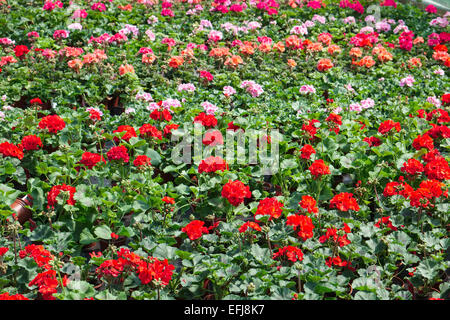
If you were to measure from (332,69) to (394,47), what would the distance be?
4.40ft

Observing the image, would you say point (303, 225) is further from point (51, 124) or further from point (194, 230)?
point (51, 124)

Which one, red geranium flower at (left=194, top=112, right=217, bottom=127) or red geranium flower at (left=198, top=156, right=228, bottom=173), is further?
red geranium flower at (left=194, top=112, right=217, bottom=127)

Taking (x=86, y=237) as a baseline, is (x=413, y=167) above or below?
above

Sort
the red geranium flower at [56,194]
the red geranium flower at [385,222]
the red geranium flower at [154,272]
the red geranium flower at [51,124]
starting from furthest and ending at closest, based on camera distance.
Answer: the red geranium flower at [51,124], the red geranium flower at [385,222], the red geranium flower at [56,194], the red geranium flower at [154,272]

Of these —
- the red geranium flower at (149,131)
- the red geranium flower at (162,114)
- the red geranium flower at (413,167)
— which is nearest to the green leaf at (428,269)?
the red geranium flower at (413,167)

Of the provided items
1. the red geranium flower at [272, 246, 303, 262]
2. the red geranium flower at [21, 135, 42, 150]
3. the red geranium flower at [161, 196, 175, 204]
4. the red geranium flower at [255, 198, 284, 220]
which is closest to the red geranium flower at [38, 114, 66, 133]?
the red geranium flower at [21, 135, 42, 150]

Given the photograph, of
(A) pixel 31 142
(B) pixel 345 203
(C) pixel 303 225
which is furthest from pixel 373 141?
(A) pixel 31 142

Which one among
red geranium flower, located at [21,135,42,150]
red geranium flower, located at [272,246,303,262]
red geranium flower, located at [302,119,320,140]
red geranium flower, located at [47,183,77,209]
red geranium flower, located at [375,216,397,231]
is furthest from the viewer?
red geranium flower, located at [302,119,320,140]

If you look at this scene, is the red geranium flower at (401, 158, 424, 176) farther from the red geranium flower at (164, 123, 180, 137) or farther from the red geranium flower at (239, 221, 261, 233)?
the red geranium flower at (164, 123, 180, 137)

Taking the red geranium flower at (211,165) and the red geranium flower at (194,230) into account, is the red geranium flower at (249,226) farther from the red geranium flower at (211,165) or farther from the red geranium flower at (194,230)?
the red geranium flower at (211,165)

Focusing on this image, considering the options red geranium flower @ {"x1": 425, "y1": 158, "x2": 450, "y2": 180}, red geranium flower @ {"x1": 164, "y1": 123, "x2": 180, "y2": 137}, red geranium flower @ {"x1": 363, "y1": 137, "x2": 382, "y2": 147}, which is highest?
red geranium flower @ {"x1": 425, "y1": 158, "x2": 450, "y2": 180}

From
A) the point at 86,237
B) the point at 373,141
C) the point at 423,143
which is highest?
the point at 423,143

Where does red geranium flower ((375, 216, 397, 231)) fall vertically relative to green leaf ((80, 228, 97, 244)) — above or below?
above

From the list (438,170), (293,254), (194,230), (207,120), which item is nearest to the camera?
(293,254)
